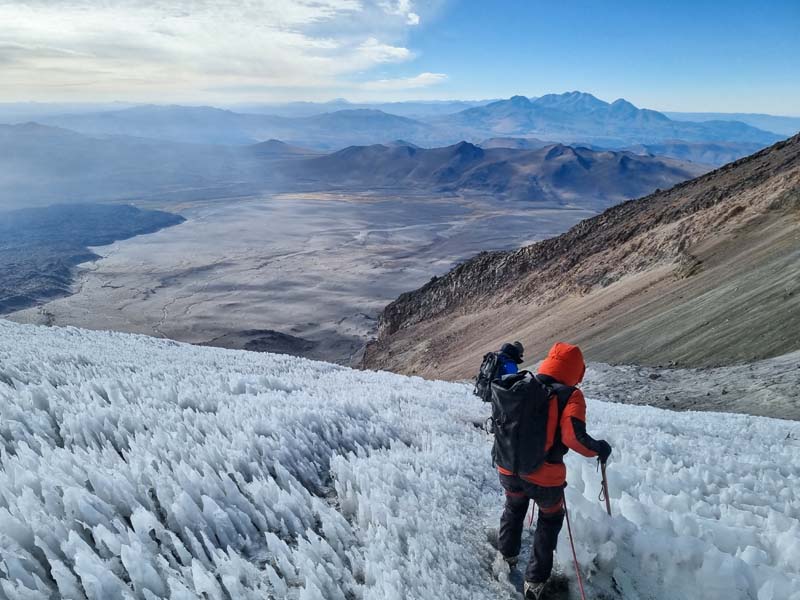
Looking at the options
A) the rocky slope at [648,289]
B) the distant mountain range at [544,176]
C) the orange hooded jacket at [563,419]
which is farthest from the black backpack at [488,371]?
the distant mountain range at [544,176]

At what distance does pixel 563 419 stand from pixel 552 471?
0.39 metres

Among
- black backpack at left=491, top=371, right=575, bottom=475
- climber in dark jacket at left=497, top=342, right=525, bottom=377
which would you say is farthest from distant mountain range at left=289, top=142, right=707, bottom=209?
black backpack at left=491, top=371, right=575, bottom=475

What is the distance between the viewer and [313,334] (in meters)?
51.6

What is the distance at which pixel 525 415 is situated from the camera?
3.44m

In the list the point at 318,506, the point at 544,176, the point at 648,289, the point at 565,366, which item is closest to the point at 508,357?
the point at 565,366

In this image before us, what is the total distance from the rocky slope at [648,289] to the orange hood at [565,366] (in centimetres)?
1156

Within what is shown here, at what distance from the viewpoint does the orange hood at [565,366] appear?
349 cm

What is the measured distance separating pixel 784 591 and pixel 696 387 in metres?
9.75

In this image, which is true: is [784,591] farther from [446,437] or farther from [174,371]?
[174,371]

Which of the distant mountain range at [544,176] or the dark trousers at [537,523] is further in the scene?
the distant mountain range at [544,176]

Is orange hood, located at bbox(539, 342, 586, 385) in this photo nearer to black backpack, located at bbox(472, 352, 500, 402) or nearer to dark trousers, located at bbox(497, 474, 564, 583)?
dark trousers, located at bbox(497, 474, 564, 583)

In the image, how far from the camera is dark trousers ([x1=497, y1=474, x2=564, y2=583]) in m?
3.43

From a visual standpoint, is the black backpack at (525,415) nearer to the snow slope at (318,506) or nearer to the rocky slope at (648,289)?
the snow slope at (318,506)

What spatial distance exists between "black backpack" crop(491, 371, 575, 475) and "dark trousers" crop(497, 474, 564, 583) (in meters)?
0.18
